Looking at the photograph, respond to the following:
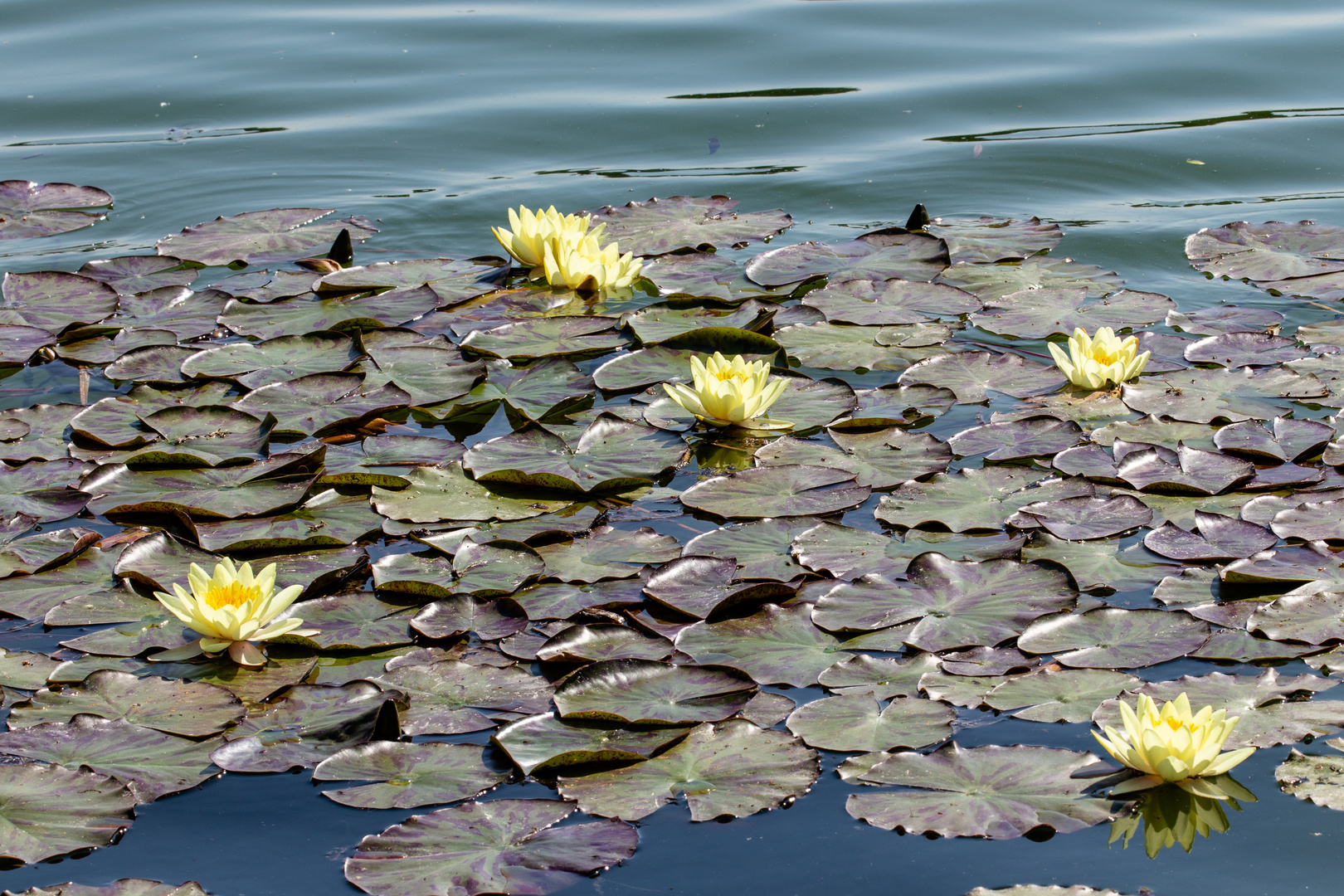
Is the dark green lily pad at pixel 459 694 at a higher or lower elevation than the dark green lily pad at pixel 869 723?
higher

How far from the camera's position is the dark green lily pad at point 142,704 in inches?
88.4

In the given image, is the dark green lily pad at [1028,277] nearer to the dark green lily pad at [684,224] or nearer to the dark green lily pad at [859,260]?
the dark green lily pad at [859,260]

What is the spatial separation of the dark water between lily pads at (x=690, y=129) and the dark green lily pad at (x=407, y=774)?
0.03 m

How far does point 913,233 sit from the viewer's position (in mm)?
4598

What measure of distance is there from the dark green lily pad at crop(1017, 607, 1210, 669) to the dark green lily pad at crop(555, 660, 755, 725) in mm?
589

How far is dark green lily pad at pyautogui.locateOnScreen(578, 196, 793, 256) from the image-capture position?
468 cm

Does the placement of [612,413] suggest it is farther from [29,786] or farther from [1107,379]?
[29,786]

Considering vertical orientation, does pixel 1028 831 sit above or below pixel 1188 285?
below

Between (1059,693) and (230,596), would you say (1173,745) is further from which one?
(230,596)

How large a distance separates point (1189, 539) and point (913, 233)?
6.76ft

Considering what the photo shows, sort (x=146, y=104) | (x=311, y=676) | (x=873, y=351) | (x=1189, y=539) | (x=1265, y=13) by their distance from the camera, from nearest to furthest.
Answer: (x=311, y=676), (x=1189, y=539), (x=873, y=351), (x=146, y=104), (x=1265, y=13)

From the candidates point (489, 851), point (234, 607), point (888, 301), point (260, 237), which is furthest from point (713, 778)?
point (260, 237)

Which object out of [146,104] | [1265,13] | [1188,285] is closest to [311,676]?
[1188,285]

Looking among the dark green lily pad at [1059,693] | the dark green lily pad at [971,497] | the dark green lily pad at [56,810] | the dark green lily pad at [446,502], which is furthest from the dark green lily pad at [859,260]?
the dark green lily pad at [56,810]
